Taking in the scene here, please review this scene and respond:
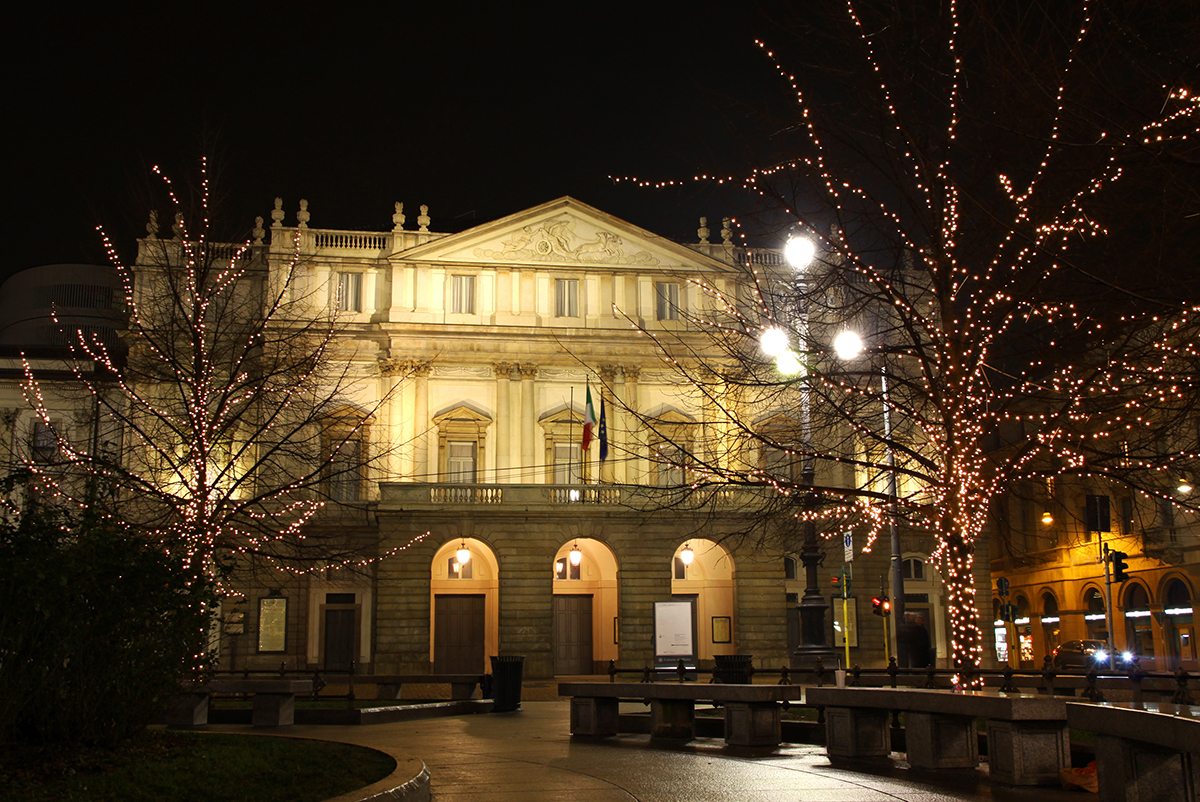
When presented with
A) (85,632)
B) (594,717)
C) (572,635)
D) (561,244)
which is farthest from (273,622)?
(85,632)

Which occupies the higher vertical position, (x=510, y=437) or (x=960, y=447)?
(x=510, y=437)

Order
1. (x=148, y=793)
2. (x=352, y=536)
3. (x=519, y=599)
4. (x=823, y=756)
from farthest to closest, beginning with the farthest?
(x=352, y=536) < (x=519, y=599) < (x=823, y=756) < (x=148, y=793)

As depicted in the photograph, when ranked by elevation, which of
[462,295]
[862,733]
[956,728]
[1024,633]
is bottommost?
[862,733]

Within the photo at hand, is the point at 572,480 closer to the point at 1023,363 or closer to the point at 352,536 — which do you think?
the point at 352,536

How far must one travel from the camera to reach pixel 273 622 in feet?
136

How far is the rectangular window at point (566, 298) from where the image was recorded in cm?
4628

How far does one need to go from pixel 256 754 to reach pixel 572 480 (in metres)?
33.8

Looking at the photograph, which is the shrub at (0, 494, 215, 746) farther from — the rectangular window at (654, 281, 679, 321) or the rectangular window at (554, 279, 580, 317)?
the rectangular window at (654, 281, 679, 321)

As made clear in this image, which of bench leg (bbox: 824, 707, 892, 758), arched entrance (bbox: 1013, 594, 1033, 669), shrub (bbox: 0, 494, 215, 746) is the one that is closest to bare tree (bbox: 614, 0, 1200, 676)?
bench leg (bbox: 824, 707, 892, 758)

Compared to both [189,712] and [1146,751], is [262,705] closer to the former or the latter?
[189,712]

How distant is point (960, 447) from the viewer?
48.3ft

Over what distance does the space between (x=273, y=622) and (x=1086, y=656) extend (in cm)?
2812

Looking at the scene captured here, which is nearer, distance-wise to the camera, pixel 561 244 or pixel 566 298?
pixel 566 298

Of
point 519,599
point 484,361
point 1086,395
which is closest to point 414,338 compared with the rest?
point 484,361
